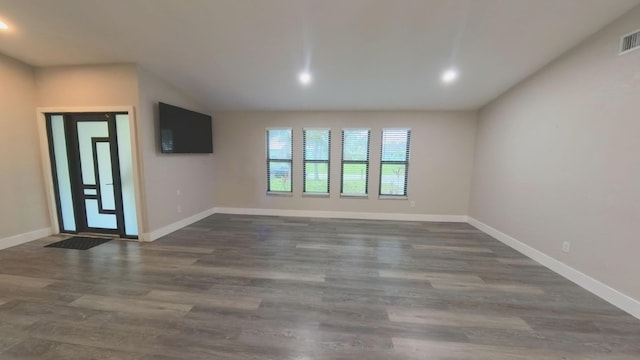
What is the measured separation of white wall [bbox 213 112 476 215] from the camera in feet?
17.6

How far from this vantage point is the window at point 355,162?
5.61 m

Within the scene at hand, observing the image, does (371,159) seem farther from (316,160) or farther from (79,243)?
(79,243)

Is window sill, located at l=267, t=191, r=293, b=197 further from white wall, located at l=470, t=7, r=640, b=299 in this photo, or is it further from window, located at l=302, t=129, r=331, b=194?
→ white wall, located at l=470, t=7, r=640, b=299

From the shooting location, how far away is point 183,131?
4621mm

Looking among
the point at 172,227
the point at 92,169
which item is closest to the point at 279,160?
the point at 172,227

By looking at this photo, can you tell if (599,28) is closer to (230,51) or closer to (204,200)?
(230,51)

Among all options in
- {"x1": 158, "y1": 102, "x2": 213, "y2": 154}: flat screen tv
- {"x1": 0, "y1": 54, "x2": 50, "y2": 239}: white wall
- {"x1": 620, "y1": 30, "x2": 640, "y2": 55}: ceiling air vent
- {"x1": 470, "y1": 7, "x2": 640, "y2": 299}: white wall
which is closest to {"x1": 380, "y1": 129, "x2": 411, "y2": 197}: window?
{"x1": 470, "y1": 7, "x2": 640, "y2": 299}: white wall

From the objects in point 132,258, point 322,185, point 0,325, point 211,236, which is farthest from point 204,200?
point 0,325

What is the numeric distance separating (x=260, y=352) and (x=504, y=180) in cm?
450

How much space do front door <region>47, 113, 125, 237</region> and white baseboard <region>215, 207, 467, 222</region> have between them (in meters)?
2.17

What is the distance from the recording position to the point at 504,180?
4.23 meters

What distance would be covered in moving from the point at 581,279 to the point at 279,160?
17.1 feet

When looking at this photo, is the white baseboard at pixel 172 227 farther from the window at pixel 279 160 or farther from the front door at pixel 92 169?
the window at pixel 279 160

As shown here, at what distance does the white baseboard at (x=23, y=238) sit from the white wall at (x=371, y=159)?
2881 millimetres
